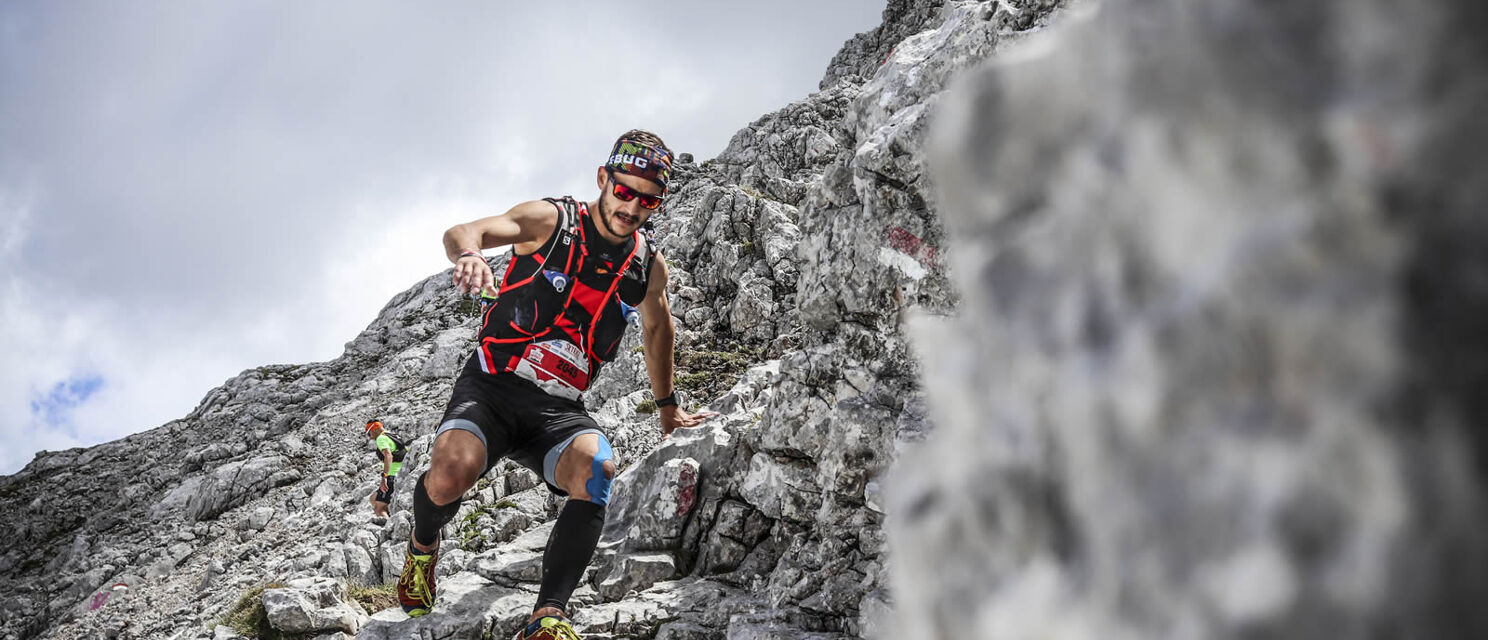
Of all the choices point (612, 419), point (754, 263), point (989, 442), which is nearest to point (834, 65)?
point (754, 263)

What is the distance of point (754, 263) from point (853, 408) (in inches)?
396

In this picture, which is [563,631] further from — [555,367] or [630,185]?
[630,185]

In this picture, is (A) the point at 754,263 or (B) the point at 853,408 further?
(A) the point at 754,263

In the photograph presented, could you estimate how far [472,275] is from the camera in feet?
14.1

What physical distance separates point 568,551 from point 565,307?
195 cm

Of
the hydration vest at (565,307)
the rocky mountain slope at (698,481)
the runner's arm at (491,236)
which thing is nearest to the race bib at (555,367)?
the hydration vest at (565,307)

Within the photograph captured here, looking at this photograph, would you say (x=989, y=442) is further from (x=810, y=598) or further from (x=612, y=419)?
(x=612, y=419)

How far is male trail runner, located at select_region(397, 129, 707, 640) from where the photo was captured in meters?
5.17

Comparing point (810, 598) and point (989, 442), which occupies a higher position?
point (810, 598)

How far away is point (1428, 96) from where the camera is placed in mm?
569

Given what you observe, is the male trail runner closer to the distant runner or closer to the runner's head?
the runner's head

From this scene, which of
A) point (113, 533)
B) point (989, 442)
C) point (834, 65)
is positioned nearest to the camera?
point (989, 442)

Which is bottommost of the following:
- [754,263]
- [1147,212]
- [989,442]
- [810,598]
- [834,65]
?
[989,442]

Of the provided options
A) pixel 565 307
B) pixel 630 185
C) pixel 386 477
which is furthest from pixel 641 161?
pixel 386 477
